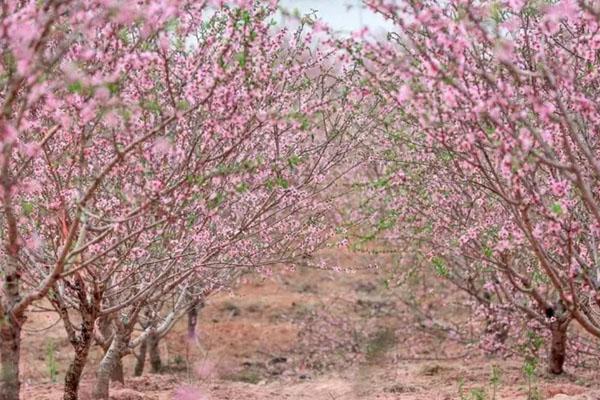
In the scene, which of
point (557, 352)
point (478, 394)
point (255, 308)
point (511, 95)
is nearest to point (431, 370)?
point (557, 352)

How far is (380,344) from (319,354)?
1267 millimetres

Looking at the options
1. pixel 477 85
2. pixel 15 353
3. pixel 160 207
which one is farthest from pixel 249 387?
pixel 477 85

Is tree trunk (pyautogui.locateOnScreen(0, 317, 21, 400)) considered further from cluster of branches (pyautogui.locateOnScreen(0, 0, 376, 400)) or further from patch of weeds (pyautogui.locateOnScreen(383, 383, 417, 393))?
patch of weeds (pyautogui.locateOnScreen(383, 383, 417, 393))

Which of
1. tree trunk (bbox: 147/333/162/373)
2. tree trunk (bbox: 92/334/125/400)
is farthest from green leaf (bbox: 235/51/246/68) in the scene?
tree trunk (bbox: 147/333/162/373)

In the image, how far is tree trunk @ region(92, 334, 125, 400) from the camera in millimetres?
8734

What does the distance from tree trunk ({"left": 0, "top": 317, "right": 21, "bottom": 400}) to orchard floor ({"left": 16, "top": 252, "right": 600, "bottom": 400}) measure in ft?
10.6

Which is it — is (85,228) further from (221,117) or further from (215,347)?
(215,347)

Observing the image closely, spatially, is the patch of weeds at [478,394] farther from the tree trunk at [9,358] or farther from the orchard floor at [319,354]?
the tree trunk at [9,358]

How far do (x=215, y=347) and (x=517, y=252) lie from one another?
8077 mm

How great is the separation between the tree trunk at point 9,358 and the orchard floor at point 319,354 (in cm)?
323

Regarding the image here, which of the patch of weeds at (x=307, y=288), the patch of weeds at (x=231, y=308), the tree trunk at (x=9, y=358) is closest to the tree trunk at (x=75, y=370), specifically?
the tree trunk at (x=9, y=358)

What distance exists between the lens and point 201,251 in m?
7.50

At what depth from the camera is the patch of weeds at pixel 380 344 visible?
1488 centimetres

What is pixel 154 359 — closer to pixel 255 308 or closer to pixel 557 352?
pixel 255 308
